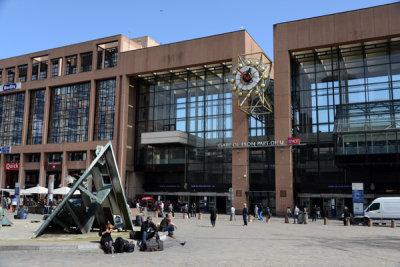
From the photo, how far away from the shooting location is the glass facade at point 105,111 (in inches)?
2319

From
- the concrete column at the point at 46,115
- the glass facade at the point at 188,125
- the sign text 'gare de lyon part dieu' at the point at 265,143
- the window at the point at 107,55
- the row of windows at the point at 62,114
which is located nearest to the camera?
the sign text 'gare de lyon part dieu' at the point at 265,143

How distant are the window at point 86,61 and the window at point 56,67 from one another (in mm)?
4907

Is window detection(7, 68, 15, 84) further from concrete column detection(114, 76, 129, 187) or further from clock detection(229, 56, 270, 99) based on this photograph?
clock detection(229, 56, 270, 99)

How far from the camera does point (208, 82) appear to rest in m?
54.9

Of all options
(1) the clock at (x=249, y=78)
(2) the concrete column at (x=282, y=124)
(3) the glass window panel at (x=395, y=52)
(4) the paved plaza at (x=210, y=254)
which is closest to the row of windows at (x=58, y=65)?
(1) the clock at (x=249, y=78)

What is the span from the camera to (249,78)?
151 ft

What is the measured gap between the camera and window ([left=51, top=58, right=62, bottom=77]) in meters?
65.8

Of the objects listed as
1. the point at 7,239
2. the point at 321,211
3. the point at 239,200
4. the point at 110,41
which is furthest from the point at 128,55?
the point at 7,239

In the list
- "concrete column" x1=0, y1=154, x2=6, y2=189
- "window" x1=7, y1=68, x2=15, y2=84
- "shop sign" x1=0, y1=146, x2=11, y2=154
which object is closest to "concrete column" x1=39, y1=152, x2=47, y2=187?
"shop sign" x1=0, y1=146, x2=11, y2=154

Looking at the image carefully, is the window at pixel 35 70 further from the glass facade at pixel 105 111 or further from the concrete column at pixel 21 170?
the glass facade at pixel 105 111

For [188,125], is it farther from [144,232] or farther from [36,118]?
[144,232]

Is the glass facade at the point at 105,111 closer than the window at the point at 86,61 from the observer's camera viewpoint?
Yes

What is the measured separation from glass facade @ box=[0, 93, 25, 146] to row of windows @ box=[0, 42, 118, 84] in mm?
3360

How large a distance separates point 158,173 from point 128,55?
18.3 metres
